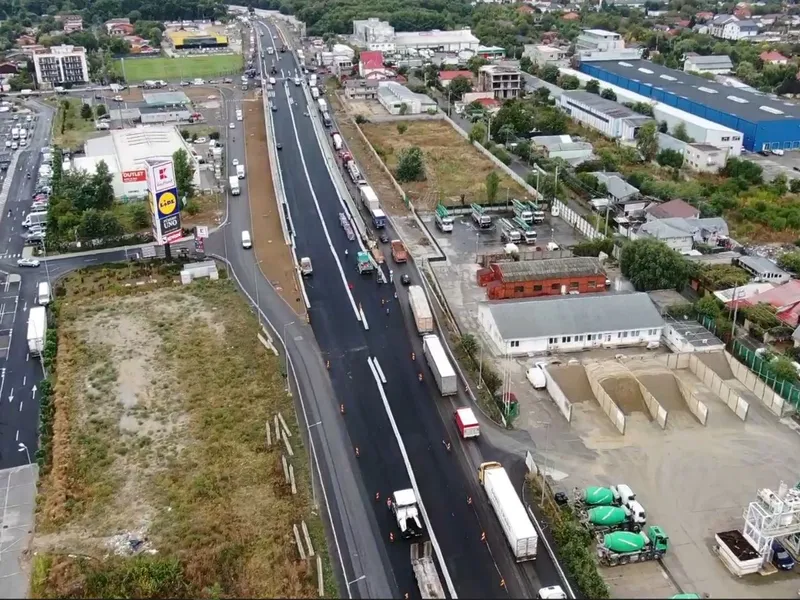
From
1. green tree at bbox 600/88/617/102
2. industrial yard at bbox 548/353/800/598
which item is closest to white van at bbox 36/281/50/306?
industrial yard at bbox 548/353/800/598

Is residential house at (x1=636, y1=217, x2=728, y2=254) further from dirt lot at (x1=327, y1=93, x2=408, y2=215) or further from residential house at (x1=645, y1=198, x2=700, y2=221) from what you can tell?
dirt lot at (x1=327, y1=93, x2=408, y2=215)

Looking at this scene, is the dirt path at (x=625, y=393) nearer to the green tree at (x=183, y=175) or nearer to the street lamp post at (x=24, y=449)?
the street lamp post at (x=24, y=449)

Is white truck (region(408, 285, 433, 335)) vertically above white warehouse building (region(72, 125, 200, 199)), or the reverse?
white warehouse building (region(72, 125, 200, 199))

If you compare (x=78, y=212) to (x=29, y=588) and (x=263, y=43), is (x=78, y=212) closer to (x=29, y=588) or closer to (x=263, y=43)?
(x=29, y=588)

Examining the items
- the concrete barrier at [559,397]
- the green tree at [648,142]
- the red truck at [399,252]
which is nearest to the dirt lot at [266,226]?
the red truck at [399,252]

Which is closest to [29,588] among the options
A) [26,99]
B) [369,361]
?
[369,361]

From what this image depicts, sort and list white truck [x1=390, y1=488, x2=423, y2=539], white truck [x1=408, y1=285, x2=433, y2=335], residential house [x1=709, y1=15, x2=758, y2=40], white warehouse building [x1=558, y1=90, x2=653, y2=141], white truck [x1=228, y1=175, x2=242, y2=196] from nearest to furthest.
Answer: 1. white truck [x1=390, y1=488, x2=423, y2=539]
2. white truck [x1=408, y1=285, x2=433, y2=335]
3. white truck [x1=228, y1=175, x2=242, y2=196]
4. white warehouse building [x1=558, y1=90, x2=653, y2=141]
5. residential house [x1=709, y1=15, x2=758, y2=40]

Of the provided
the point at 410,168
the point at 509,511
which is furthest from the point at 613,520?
the point at 410,168
